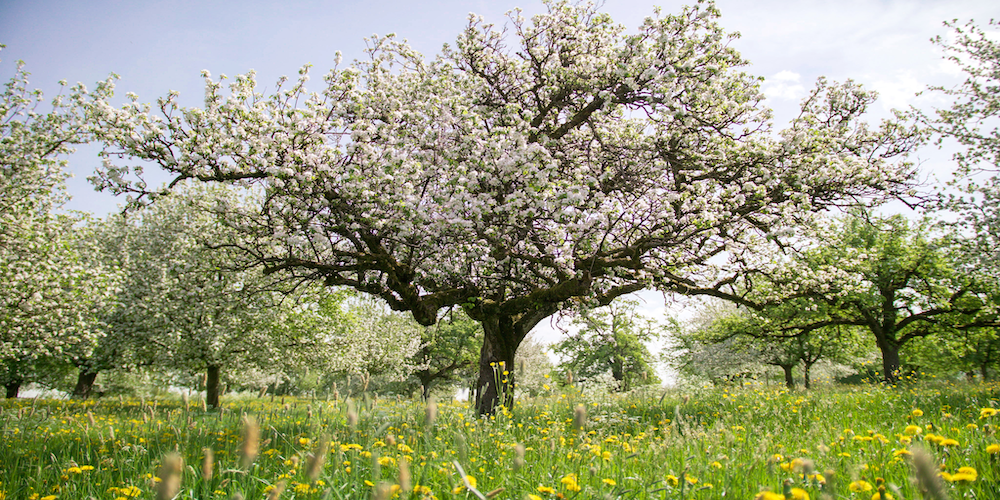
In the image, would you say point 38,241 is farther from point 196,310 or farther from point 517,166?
point 517,166

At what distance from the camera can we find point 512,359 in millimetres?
12367

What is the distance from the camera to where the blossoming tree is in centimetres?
938

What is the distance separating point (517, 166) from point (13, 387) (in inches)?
1499

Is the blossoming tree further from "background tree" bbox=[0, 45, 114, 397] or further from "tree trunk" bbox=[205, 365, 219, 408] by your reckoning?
"tree trunk" bbox=[205, 365, 219, 408]

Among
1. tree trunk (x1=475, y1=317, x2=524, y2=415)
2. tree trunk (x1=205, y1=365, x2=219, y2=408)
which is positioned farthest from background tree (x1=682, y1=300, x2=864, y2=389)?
tree trunk (x1=205, y1=365, x2=219, y2=408)

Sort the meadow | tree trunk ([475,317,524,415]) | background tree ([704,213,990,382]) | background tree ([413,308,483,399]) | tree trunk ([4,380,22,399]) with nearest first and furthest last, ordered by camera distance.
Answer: the meadow < tree trunk ([475,317,524,415]) < background tree ([704,213,990,382]) < tree trunk ([4,380,22,399]) < background tree ([413,308,483,399])

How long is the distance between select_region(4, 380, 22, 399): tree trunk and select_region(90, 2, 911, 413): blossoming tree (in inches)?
1161

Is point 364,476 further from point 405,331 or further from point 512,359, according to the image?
point 405,331

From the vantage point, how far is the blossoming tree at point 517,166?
9.38 metres

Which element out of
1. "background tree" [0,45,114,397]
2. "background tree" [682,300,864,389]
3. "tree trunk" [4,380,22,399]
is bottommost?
"tree trunk" [4,380,22,399]

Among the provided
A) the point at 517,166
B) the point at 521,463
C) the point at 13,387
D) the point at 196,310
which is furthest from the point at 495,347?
the point at 13,387

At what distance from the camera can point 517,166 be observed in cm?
965

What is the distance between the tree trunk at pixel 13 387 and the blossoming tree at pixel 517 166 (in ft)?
96.8

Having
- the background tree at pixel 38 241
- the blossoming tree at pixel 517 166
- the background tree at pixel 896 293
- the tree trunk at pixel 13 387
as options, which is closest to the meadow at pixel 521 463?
the blossoming tree at pixel 517 166
